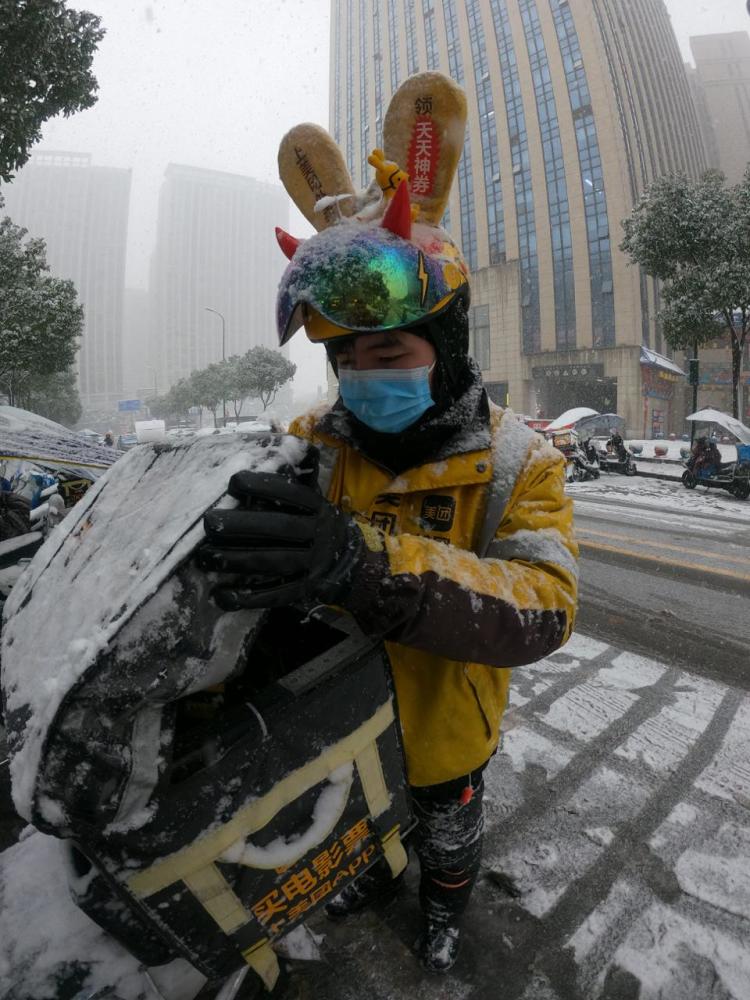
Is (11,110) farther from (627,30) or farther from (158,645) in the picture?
(627,30)

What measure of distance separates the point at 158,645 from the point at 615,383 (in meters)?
33.0

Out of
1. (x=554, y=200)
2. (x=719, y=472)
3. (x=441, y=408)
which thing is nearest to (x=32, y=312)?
(x=441, y=408)

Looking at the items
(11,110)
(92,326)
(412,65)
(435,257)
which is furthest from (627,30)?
(92,326)

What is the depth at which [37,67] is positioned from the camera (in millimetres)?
5859

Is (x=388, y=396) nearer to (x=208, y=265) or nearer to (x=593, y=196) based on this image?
(x=593, y=196)

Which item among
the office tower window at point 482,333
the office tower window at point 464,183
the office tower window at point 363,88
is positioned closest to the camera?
the office tower window at point 482,333

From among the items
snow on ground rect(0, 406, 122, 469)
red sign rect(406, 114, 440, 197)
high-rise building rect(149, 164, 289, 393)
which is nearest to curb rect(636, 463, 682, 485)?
snow on ground rect(0, 406, 122, 469)

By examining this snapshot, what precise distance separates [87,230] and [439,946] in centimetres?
11687

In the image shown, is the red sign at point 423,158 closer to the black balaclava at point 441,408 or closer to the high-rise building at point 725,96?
the black balaclava at point 441,408

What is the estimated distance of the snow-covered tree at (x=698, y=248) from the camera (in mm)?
13203

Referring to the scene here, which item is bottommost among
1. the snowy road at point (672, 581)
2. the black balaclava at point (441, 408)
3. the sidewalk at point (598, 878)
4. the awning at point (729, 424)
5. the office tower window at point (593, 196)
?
the sidewalk at point (598, 878)

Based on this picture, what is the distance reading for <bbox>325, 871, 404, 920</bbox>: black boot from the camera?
63.6 inches

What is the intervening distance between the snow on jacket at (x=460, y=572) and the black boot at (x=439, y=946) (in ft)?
1.89

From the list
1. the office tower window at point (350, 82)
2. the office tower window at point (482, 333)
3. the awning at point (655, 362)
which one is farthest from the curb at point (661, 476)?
the office tower window at point (350, 82)
